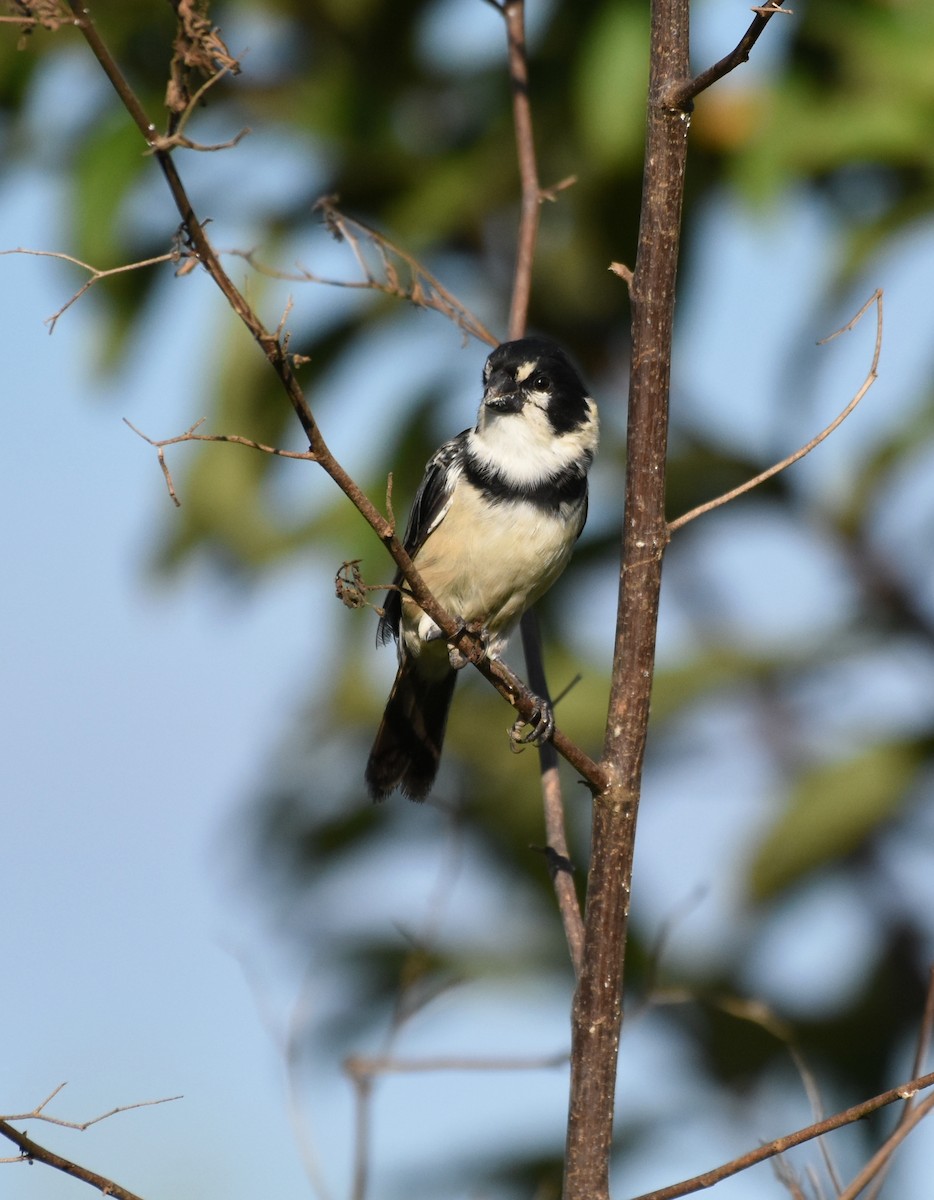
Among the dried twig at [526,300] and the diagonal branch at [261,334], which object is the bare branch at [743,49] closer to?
the diagonal branch at [261,334]

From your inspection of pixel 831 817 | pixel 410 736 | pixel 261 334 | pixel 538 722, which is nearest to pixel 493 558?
pixel 410 736

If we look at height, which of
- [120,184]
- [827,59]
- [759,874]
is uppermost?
[120,184]

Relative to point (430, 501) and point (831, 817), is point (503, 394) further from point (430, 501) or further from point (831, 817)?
point (831, 817)

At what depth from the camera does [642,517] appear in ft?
7.66

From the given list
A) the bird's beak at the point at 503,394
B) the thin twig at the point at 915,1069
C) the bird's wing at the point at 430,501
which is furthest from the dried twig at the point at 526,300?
the bird's wing at the point at 430,501

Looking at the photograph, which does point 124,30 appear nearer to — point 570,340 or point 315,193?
point 315,193

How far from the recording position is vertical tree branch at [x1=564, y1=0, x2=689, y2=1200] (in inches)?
90.0

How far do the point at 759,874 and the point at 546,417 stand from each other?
1412mm

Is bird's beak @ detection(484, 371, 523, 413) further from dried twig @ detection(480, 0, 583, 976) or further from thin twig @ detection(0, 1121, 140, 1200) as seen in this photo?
thin twig @ detection(0, 1121, 140, 1200)

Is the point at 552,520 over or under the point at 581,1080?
over

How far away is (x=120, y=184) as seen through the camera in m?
4.14

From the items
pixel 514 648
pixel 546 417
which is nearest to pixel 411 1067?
pixel 546 417

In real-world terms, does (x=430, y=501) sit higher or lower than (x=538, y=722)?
higher

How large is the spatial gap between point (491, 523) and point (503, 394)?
1.12ft
